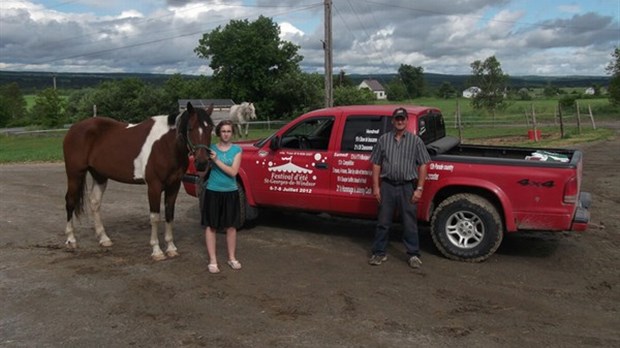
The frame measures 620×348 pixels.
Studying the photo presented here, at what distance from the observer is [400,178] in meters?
5.92

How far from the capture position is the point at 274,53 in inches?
2368

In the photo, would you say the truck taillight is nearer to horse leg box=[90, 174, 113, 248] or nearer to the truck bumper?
the truck bumper

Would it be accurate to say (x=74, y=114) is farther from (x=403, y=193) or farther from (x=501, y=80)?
(x=403, y=193)

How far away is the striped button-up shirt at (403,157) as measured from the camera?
591 centimetres

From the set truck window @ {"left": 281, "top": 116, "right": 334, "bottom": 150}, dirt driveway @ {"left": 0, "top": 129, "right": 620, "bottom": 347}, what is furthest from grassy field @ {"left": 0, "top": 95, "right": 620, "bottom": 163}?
truck window @ {"left": 281, "top": 116, "right": 334, "bottom": 150}

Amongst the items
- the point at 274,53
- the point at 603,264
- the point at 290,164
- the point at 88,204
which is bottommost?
the point at 603,264

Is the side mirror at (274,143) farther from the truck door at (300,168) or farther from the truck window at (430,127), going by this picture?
the truck window at (430,127)

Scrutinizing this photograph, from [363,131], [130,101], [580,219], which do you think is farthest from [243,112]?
[130,101]

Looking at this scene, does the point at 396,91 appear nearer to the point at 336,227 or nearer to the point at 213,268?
the point at 336,227

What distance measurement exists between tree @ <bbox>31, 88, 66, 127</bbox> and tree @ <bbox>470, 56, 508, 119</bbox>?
61.8 meters

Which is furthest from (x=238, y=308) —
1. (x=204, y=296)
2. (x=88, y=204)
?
(x=88, y=204)

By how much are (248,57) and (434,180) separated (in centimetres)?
5519

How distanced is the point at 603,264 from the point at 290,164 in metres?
3.93

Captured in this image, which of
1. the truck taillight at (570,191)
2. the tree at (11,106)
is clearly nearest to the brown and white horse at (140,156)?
the truck taillight at (570,191)
